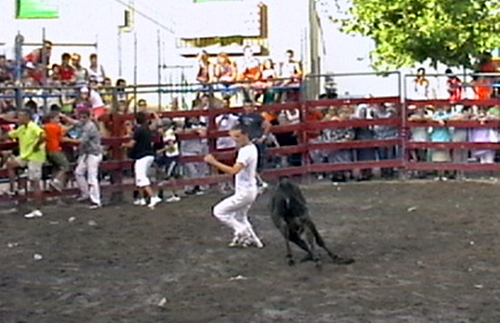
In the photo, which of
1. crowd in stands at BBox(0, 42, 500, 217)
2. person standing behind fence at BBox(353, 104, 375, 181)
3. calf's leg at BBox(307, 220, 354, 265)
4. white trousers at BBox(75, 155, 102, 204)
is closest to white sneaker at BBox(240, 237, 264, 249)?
calf's leg at BBox(307, 220, 354, 265)

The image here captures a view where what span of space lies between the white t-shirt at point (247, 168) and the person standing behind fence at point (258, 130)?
6012 millimetres

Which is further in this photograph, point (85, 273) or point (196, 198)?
point (196, 198)

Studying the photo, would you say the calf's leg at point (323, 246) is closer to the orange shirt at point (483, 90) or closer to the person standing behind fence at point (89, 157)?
the person standing behind fence at point (89, 157)

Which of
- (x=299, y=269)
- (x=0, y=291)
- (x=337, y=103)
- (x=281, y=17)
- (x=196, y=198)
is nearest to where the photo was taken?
(x=0, y=291)

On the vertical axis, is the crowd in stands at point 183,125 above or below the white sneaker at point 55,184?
above

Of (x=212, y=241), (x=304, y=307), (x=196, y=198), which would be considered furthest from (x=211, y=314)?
(x=196, y=198)

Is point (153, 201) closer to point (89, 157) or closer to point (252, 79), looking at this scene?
point (89, 157)

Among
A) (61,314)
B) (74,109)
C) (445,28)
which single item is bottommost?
(61,314)

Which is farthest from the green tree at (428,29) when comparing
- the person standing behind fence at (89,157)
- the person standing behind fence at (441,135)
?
the person standing behind fence at (89,157)

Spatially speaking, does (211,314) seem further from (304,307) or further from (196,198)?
(196,198)

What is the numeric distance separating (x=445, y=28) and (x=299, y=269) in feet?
61.7

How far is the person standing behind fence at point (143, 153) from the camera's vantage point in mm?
18094

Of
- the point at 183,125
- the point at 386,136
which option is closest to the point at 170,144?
the point at 183,125

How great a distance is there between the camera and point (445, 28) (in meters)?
29.0
